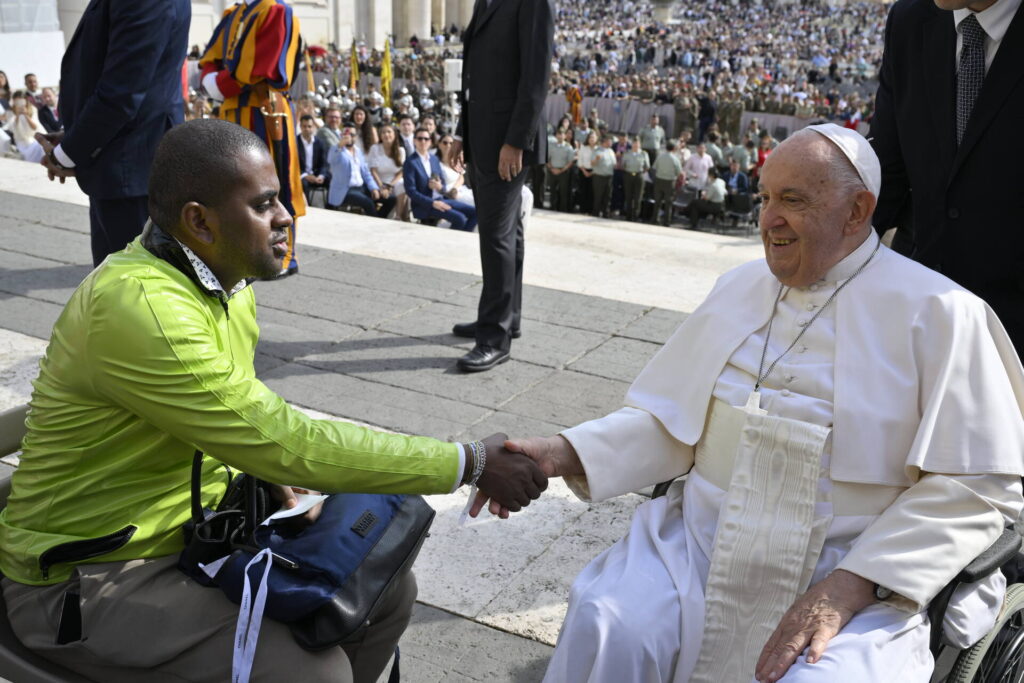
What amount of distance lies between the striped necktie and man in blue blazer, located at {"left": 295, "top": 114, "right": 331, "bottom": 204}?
9.72 meters

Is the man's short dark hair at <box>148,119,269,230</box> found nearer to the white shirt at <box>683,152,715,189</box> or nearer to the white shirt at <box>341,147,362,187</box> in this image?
the white shirt at <box>341,147,362,187</box>

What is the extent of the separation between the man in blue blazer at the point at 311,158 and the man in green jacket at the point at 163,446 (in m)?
10.0

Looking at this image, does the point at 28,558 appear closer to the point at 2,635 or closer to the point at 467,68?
the point at 2,635

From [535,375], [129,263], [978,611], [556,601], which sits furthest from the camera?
[535,375]

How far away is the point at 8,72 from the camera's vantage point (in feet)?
68.7

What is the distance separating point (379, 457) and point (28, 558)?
2.31ft

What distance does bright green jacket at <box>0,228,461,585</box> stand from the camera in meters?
1.97

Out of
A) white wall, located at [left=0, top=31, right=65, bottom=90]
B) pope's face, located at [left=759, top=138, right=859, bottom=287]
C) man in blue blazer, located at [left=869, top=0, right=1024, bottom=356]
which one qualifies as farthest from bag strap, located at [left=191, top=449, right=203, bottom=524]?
white wall, located at [left=0, top=31, right=65, bottom=90]

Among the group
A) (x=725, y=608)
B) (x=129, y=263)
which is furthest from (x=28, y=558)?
(x=725, y=608)

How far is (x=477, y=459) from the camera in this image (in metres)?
2.27

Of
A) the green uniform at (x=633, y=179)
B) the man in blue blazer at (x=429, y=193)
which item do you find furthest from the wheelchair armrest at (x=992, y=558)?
the green uniform at (x=633, y=179)

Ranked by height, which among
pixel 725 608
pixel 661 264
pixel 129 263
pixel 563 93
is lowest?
pixel 563 93

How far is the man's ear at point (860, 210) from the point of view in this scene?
242 centimetres

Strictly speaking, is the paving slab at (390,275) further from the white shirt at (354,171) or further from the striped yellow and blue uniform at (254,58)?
the white shirt at (354,171)
